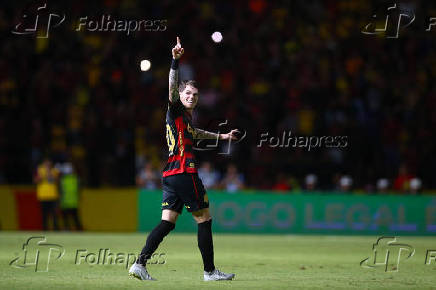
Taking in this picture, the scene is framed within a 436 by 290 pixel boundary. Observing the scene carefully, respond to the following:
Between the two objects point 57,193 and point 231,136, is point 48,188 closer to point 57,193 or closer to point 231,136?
point 57,193

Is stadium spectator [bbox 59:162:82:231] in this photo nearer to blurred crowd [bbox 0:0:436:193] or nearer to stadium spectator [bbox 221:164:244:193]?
blurred crowd [bbox 0:0:436:193]

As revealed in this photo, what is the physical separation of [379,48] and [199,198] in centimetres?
1846

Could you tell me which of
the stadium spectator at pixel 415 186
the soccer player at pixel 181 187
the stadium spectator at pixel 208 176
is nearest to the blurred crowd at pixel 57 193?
the stadium spectator at pixel 208 176

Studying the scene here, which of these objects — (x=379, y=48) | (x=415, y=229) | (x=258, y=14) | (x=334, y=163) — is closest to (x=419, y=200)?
(x=415, y=229)

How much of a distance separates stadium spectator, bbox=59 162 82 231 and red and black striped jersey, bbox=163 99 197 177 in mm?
13297

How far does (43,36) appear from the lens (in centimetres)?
2622

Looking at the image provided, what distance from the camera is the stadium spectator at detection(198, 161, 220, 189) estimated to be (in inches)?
907

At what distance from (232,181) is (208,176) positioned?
658 mm

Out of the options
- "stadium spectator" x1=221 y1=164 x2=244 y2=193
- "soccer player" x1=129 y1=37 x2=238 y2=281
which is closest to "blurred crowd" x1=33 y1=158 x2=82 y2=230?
"stadium spectator" x1=221 y1=164 x2=244 y2=193

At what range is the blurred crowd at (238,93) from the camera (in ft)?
77.8

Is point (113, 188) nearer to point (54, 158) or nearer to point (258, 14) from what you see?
point (54, 158)

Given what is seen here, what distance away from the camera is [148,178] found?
23.3 meters

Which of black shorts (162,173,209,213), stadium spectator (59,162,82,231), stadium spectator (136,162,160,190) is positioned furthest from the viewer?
stadium spectator (136,162,160,190)

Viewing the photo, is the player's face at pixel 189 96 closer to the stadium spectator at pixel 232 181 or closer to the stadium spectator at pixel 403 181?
the stadium spectator at pixel 232 181
